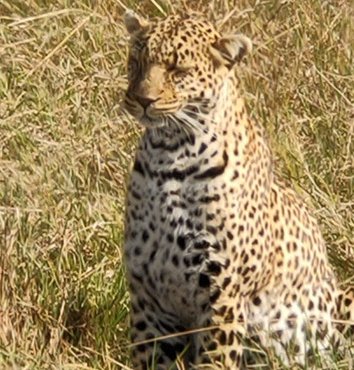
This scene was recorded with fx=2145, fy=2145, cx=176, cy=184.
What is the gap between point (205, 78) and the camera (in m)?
7.21

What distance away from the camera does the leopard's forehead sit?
7.20 m

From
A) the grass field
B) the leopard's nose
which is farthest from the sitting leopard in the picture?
the grass field

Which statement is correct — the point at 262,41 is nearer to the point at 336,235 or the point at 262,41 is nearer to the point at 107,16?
the point at 107,16

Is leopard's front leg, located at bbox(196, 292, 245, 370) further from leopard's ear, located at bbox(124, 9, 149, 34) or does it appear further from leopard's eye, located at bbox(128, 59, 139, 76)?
leopard's ear, located at bbox(124, 9, 149, 34)

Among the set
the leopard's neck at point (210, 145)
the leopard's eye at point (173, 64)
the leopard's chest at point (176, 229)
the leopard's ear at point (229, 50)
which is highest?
the leopard's ear at point (229, 50)

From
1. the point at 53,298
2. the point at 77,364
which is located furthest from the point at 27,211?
the point at 77,364

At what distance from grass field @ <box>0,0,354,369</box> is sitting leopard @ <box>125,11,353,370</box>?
0.34 meters

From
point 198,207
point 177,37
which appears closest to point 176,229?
point 198,207

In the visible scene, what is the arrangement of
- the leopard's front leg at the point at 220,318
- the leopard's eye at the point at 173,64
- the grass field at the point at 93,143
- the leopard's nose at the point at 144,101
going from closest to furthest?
the leopard's nose at the point at 144,101 < the leopard's eye at the point at 173,64 < the leopard's front leg at the point at 220,318 < the grass field at the point at 93,143

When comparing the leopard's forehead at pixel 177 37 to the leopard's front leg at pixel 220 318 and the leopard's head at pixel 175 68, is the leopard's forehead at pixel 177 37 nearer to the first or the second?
the leopard's head at pixel 175 68

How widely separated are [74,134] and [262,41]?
1237mm

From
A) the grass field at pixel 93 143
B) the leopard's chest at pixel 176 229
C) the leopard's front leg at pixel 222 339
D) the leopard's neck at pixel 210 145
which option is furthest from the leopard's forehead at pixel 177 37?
the grass field at pixel 93 143

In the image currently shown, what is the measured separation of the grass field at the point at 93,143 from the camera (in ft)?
26.0

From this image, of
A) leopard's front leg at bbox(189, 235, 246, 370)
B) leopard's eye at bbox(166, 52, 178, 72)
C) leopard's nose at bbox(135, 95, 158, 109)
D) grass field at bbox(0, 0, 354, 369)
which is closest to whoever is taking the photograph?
leopard's nose at bbox(135, 95, 158, 109)
